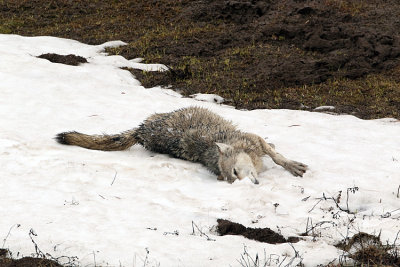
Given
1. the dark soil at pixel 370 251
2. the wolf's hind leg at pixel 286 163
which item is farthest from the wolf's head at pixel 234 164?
the dark soil at pixel 370 251

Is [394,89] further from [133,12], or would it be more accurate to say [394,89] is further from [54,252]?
[133,12]

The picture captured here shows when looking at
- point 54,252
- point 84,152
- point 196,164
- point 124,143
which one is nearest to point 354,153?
point 196,164

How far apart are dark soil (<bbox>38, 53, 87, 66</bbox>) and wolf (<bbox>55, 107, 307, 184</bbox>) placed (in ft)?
22.4

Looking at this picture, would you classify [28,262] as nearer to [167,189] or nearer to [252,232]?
[252,232]

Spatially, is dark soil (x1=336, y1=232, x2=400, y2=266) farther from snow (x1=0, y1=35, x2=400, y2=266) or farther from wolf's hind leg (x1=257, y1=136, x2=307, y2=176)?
wolf's hind leg (x1=257, y1=136, x2=307, y2=176)

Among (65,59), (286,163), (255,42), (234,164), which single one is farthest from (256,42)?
(234,164)

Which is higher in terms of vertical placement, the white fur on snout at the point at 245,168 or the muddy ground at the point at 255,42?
the muddy ground at the point at 255,42

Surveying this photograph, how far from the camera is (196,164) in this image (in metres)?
9.11

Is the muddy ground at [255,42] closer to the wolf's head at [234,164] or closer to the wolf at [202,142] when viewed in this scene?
the wolf at [202,142]

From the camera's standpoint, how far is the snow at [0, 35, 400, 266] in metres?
5.74

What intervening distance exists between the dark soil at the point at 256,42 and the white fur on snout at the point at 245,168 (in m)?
5.06

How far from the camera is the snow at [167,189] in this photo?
5738mm

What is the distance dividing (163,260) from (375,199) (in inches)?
136

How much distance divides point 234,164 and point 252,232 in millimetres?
2141
